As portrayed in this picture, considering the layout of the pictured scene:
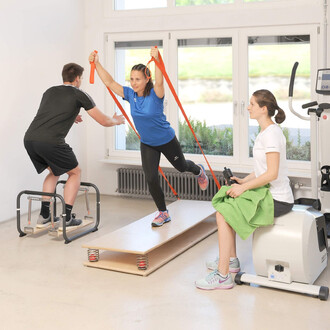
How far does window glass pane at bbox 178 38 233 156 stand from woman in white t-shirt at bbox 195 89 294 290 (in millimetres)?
2709

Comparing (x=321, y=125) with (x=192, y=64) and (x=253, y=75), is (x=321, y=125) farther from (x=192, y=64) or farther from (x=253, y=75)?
(x=192, y=64)

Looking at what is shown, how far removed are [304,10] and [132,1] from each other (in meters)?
2.04

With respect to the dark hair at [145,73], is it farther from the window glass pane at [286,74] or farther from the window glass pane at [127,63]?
the window glass pane at [127,63]

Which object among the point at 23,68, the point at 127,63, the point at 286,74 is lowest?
the point at 286,74

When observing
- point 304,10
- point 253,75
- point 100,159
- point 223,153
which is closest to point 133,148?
point 100,159

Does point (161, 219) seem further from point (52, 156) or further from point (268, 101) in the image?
point (268, 101)

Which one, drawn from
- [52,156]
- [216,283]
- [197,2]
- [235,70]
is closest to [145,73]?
[52,156]

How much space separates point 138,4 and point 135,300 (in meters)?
4.13

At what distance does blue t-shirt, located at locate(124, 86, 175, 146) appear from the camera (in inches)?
181

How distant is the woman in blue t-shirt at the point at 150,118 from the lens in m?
4.55

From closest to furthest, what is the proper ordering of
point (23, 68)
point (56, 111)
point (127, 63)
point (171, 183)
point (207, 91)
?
point (56, 111)
point (23, 68)
point (207, 91)
point (171, 183)
point (127, 63)

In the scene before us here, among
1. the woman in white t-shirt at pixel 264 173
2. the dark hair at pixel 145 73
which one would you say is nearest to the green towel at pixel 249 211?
the woman in white t-shirt at pixel 264 173

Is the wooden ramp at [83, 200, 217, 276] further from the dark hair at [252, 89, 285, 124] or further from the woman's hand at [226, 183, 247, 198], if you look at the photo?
the dark hair at [252, 89, 285, 124]

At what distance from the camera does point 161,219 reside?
16.0ft
